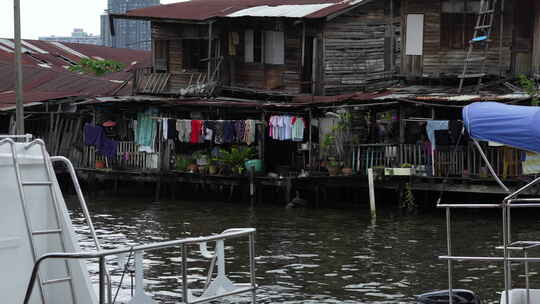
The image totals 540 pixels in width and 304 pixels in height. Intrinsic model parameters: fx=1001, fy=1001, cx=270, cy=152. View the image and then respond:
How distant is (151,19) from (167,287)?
2056cm

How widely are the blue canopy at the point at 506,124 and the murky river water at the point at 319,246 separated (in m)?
6.17

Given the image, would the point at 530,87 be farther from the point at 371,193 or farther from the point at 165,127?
the point at 165,127

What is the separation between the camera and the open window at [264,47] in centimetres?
A: 3284

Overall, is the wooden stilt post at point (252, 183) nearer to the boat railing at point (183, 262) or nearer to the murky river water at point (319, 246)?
the murky river water at point (319, 246)

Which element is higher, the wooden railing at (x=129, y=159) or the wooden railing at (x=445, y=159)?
the wooden railing at (x=445, y=159)

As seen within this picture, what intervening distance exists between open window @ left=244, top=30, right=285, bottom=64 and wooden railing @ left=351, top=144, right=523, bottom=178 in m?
7.28

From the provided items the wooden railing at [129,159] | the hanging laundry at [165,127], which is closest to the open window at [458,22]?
the hanging laundry at [165,127]

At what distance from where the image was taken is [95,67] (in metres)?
49.3

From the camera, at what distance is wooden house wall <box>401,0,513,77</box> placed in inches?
1131

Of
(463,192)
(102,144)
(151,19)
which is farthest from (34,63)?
(463,192)

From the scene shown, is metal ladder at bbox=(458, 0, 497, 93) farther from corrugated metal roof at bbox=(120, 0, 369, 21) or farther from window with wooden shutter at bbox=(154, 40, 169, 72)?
window with wooden shutter at bbox=(154, 40, 169, 72)

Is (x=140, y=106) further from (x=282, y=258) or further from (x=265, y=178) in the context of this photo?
(x=282, y=258)

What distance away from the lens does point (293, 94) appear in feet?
105

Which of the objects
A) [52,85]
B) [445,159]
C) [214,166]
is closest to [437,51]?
[445,159]
